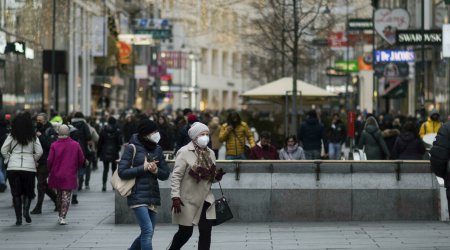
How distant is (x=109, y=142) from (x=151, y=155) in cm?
1483

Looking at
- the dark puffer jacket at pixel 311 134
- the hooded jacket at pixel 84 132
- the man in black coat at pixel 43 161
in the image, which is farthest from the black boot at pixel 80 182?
the dark puffer jacket at pixel 311 134

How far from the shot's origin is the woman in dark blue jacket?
12.9 metres

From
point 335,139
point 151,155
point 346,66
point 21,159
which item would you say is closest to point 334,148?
point 335,139

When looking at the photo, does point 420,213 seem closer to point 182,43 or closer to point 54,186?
point 54,186

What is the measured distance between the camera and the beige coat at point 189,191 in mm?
12836

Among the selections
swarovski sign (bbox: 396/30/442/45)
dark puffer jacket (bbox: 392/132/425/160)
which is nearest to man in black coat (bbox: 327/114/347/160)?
swarovski sign (bbox: 396/30/442/45)

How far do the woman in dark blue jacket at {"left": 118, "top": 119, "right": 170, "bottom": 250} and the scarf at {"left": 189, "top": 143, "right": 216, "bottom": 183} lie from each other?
40cm

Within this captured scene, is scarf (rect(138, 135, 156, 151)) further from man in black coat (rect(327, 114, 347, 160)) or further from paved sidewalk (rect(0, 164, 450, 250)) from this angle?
man in black coat (rect(327, 114, 347, 160))

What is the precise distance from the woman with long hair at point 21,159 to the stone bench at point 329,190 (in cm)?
143

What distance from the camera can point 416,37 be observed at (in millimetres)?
34438

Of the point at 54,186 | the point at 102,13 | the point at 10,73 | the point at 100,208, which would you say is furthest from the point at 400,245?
the point at 102,13

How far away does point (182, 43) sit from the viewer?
105m

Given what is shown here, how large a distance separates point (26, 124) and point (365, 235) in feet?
18.3

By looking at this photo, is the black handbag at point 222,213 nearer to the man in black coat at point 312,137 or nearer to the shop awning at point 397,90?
the man in black coat at point 312,137
